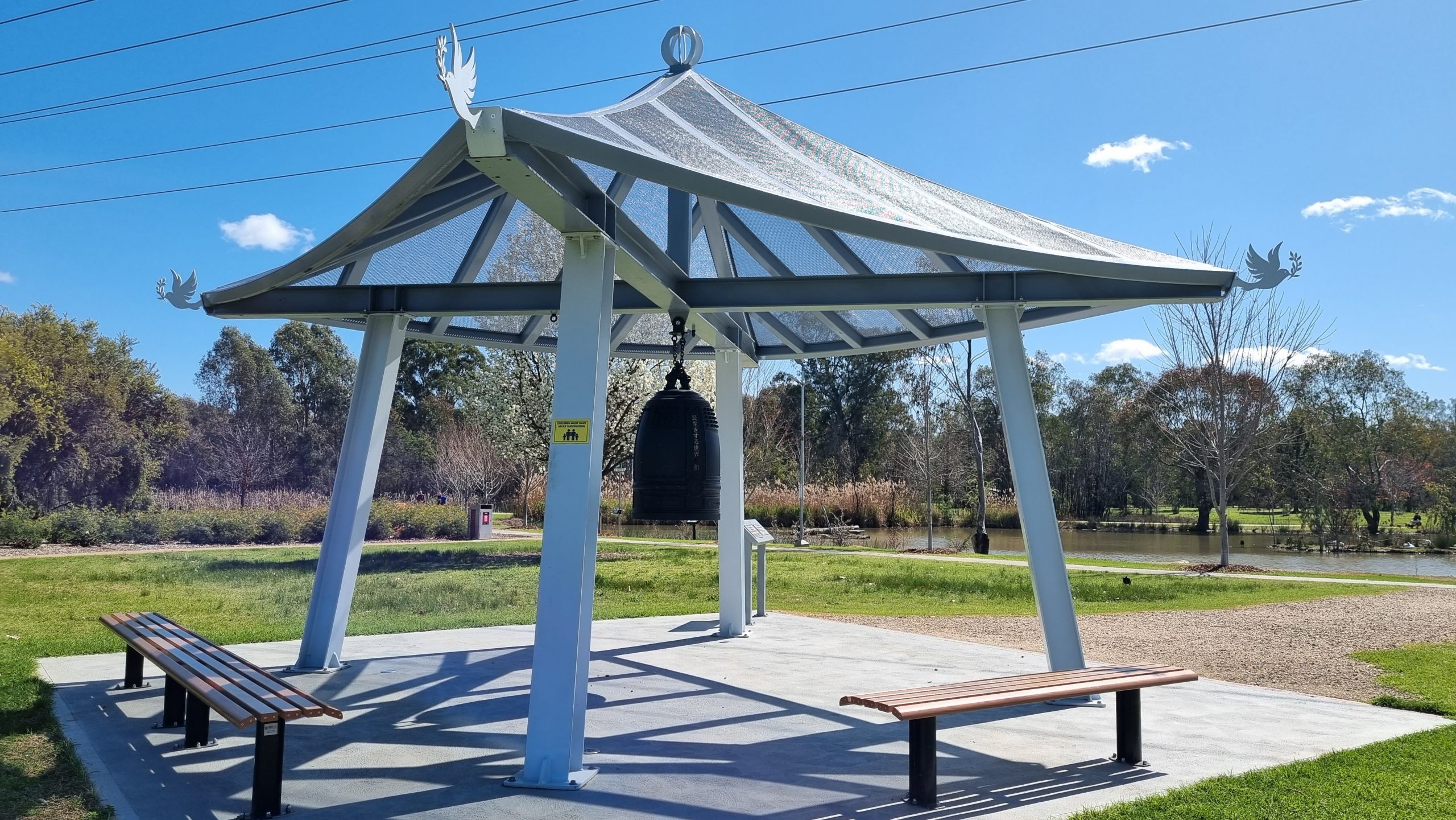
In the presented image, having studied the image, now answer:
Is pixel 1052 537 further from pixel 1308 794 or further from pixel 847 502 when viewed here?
pixel 847 502

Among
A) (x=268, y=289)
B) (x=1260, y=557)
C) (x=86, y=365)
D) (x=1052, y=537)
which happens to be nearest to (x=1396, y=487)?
(x=1260, y=557)

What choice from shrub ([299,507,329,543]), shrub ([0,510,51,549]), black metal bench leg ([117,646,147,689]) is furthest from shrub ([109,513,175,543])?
black metal bench leg ([117,646,147,689])

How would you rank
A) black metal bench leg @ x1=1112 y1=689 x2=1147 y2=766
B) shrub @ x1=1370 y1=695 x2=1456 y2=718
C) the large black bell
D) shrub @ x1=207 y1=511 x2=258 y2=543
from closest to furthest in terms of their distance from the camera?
black metal bench leg @ x1=1112 y1=689 x2=1147 y2=766 < the large black bell < shrub @ x1=1370 y1=695 x2=1456 y2=718 < shrub @ x1=207 y1=511 x2=258 y2=543

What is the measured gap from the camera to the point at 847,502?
36.8 meters

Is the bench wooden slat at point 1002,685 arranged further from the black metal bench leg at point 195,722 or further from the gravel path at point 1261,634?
the black metal bench leg at point 195,722

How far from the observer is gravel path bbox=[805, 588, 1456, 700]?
8.76m

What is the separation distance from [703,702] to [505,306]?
3.35 meters

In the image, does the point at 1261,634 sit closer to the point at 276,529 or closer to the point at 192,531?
the point at 276,529

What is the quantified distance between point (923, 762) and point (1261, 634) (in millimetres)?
8534

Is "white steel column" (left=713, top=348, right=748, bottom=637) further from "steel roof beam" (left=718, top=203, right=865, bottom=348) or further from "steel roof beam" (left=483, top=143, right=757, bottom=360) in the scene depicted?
"steel roof beam" (left=483, top=143, right=757, bottom=360)

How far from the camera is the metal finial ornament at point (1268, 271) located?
549cm

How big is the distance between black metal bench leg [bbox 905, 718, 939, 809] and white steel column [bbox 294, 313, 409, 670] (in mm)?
5054

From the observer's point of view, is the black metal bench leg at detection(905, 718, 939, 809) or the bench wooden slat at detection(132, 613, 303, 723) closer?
the bench wooden slat at detection(132, 613, 303, 723)

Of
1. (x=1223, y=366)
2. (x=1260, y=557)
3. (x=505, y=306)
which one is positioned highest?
(x=1223, y=366)
